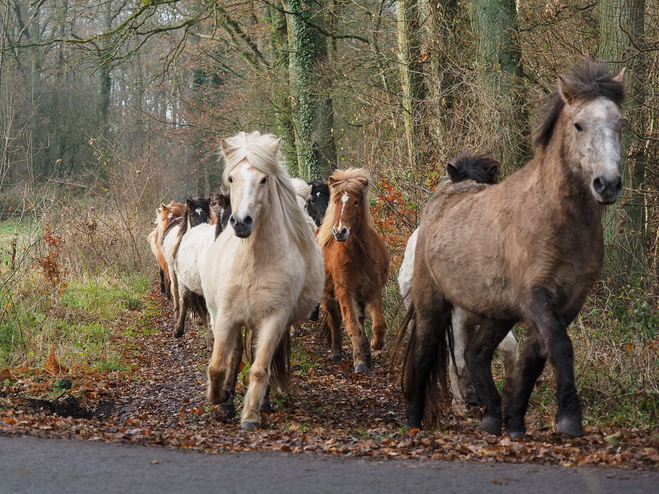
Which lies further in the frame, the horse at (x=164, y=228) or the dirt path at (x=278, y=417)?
the horse at (x=164, y=228)

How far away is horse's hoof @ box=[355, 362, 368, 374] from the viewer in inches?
373

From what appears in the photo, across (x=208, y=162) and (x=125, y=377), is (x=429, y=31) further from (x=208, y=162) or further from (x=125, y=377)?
(x=208, y=162)

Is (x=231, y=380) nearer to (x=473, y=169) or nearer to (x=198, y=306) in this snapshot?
(x=473, y=169)

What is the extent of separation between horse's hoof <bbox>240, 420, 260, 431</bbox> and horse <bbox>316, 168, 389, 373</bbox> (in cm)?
364

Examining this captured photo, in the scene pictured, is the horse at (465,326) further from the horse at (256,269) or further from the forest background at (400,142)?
the horse at (256,269)

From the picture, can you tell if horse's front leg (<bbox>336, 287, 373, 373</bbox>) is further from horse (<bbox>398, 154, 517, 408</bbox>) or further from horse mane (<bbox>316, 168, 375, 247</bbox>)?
horse (<bbox>398, 154, 517, 408</bbox>)

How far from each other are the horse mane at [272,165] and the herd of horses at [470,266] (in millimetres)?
15

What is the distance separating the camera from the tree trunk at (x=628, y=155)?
8602mm

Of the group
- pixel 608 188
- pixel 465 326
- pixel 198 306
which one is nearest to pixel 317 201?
pixel 198 306

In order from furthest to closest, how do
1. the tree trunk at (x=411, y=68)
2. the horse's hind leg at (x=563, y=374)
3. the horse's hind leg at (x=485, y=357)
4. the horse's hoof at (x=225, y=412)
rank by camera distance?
the tree trunk at (x=411, y=68), the horse's hoof at (x=225, y=412), the horse's hind leg at (x=485, y=357), the horse's hind leg at (x=563, y=374)

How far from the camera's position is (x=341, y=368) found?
9945 millimetres

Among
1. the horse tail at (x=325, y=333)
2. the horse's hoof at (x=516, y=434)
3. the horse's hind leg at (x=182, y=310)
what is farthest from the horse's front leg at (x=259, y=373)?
the horse's hind leg at (x=182, y=310)

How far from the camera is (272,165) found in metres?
6.74

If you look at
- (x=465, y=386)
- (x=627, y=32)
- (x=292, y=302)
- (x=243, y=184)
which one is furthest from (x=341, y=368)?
(x=627, y=32)
